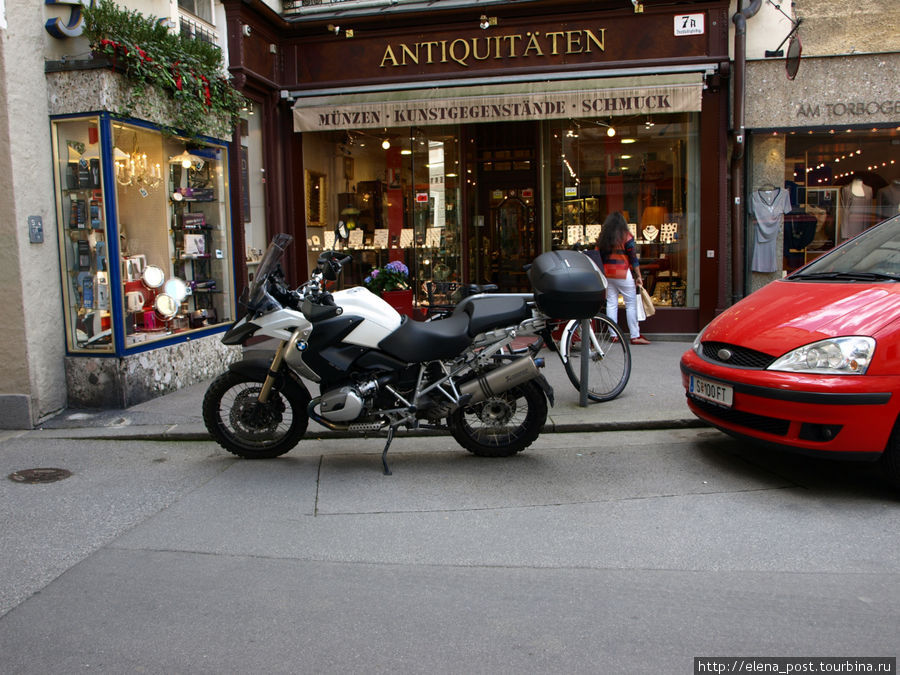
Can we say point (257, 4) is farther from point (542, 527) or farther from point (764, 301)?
point (542, 527)

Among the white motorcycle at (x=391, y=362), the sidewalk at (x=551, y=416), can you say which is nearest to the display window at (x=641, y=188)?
the sidewalk at (x=551, y=416)

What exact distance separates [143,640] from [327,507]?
1.68m

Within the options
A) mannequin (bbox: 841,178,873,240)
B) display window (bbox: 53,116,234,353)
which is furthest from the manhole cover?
mannequin (bbox: 841,178,873,240)

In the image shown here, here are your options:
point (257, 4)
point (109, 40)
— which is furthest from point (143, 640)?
point (257, 4)

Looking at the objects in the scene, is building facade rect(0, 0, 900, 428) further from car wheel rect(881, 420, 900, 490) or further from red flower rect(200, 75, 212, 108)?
car wheel rect(881, 420, 900, 490)

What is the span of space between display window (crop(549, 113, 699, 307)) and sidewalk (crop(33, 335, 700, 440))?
310cm

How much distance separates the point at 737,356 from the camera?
5.07 meters

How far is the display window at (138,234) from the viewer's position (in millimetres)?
7254

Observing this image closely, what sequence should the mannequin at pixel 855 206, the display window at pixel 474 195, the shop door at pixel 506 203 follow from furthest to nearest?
the shop door at pixel 506 203, the display window at pixel 474 195, the mannequin at pixel 855 206

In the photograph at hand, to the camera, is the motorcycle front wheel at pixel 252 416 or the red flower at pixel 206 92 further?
the red flower at pixel 206 92

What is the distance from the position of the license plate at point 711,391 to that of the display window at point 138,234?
17.0 feet

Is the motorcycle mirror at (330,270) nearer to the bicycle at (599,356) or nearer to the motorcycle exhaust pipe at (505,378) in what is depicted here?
the motorcycle exhaust pipe at (505,378)

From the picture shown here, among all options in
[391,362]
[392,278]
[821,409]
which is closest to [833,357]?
[821,409]

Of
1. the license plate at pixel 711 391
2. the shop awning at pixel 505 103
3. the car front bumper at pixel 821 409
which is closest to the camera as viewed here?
the car front bumper at pixel 821 409
